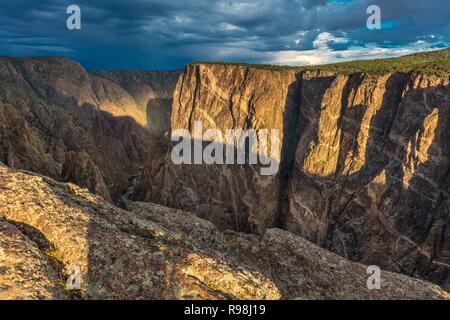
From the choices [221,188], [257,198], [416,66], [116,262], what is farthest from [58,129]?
[116,262]

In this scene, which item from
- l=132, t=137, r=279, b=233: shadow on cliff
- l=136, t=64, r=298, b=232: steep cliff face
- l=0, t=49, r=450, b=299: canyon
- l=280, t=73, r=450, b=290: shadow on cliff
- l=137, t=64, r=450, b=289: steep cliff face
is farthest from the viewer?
l=136, t=64, r=298, b=232: steep cliff face

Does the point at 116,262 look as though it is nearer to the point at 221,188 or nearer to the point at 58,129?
the point at 221,188

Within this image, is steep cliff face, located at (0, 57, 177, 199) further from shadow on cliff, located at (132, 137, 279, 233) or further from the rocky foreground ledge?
the rocky foreground ledge

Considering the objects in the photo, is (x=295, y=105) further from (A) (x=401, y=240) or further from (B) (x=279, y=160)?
(A) (x=401, y=240)

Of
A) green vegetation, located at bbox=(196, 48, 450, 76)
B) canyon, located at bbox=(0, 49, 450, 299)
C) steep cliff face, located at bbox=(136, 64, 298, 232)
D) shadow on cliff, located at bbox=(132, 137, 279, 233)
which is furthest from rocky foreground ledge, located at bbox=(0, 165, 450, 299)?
steep cliff face, located at bbox=(136, 64, 298, 232)

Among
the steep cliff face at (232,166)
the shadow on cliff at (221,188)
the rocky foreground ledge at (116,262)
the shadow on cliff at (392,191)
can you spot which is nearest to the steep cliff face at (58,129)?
the shadow on cliff at (221,188)

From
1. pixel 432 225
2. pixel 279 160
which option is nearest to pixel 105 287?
pixel 432 225
